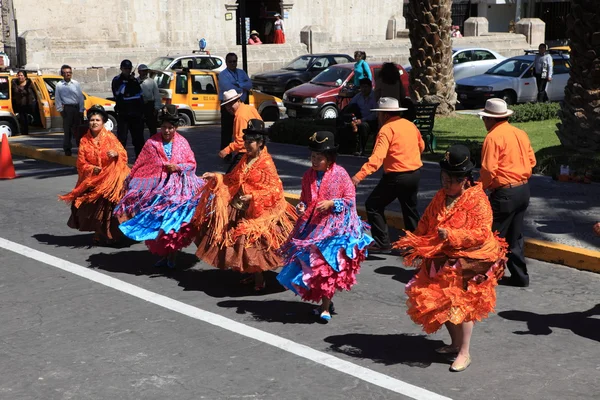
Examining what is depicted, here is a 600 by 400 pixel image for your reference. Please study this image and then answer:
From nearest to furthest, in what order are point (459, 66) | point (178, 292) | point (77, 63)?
point (178, 292)
point (459, 66)
point (77, 63)

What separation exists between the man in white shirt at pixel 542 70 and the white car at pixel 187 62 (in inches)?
384

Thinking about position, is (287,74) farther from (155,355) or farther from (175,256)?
(155,355)

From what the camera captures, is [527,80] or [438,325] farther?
[527,80]

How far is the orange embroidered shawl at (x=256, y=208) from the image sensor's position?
8.88 metres

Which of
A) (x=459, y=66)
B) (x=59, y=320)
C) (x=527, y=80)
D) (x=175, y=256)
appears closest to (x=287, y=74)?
(x=459, y=66)

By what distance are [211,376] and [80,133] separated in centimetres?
997

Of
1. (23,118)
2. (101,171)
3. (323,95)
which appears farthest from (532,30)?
(101,171)

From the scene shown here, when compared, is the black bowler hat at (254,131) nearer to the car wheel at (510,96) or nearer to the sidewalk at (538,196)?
the sidewalk at (538,196)

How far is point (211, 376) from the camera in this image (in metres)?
6.98

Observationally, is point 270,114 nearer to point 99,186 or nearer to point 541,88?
point 541,88

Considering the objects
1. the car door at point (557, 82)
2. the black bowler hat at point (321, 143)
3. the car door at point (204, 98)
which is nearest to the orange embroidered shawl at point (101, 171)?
the black bowler hat at point (321, 143)

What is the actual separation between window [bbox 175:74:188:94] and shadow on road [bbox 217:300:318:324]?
14.2m

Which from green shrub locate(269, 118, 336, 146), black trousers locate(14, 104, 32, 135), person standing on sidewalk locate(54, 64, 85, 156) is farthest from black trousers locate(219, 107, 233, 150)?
black trousers locate(14, 104, 32, 135)

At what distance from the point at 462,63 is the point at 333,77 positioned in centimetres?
700
